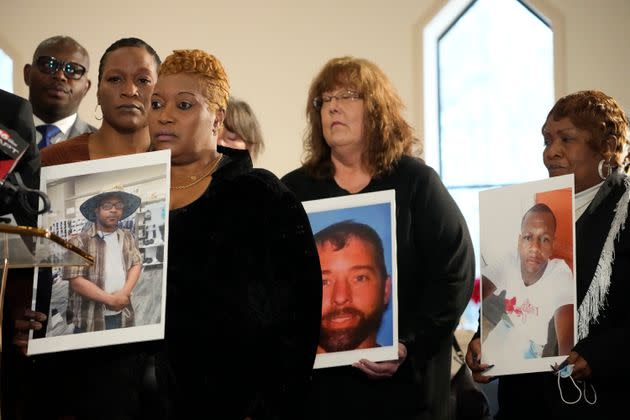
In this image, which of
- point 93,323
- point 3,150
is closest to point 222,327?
point 93,323

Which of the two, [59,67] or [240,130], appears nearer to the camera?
[240,130]

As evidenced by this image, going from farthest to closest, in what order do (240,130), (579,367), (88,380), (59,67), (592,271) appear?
(59,67) → (240,130) → (592,271) → (579,367) → (88,380)

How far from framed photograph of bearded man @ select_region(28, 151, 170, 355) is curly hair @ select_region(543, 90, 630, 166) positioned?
1580mm

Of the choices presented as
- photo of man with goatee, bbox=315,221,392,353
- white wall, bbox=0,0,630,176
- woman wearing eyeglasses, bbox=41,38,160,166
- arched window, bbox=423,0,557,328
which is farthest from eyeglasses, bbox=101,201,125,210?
arched window, bbox=423,0,557,328

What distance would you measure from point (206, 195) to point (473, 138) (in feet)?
20.6

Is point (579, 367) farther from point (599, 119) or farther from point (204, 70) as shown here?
point (204, 70)

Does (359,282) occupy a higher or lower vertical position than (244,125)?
lower

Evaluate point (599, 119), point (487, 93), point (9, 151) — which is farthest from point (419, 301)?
point (487, 93)

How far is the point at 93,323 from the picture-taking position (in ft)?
9.72

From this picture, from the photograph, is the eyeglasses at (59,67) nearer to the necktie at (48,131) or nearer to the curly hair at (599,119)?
the necktie at (48,131)

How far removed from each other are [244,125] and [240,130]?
0.03 metres

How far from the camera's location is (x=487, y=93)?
9.07 metres

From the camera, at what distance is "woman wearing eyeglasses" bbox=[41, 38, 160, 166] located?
12.3 ft

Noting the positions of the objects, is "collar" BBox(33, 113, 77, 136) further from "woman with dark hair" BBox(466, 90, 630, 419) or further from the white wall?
the white wall
